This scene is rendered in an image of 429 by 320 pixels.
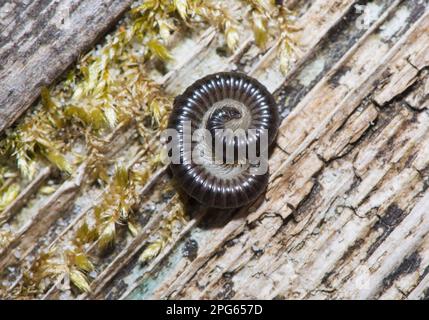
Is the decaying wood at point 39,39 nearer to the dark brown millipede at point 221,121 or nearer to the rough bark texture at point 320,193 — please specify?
the rough bark texture at point 320,193

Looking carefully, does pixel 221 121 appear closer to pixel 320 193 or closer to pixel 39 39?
pixel 320 193

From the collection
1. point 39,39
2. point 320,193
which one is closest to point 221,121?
point 320,193

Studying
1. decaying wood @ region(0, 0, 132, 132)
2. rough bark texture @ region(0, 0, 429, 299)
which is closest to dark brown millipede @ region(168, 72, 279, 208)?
rough bark texture @ region(0, 0, 429, 299)

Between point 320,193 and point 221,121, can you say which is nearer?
point 320,193

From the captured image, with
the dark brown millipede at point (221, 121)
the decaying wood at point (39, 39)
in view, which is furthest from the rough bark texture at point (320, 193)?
the decaying wood at point (39, 39)

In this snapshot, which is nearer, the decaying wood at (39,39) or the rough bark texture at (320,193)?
the decaying wood at (39,39)
